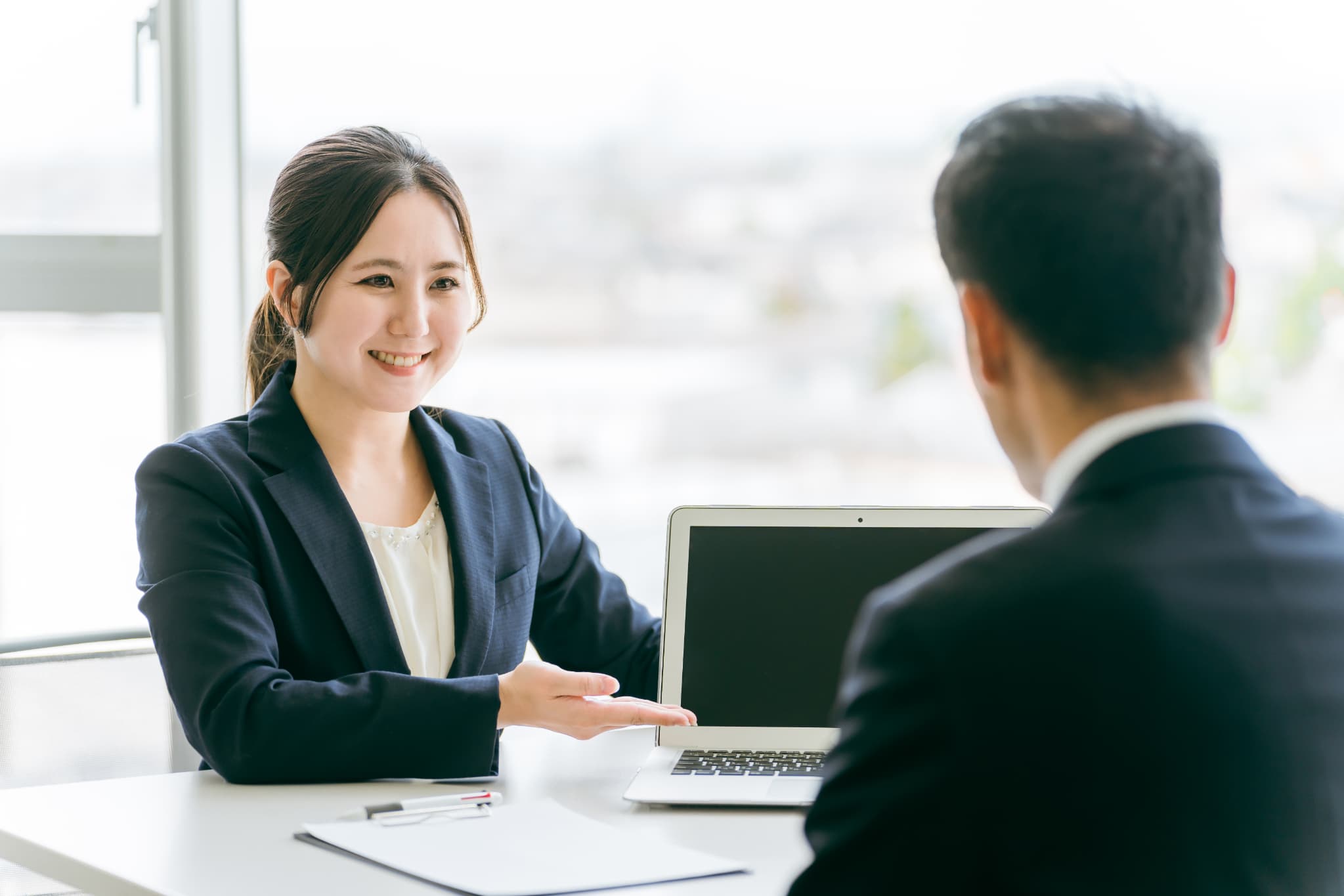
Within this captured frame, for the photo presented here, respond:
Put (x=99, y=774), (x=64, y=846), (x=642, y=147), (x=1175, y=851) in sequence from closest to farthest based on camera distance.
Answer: (x=1175, y=851) < (x=64, y=846) < (x=99, y=774) < (x=642, y=147)

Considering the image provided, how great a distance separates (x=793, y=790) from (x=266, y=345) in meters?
0.95

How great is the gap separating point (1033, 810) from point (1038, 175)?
329 mm

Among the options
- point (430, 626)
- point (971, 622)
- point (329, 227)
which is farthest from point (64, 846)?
point (971, 622)

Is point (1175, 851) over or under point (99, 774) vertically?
over

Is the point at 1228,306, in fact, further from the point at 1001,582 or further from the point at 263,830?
the point at 263,830

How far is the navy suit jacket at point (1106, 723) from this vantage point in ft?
2.08

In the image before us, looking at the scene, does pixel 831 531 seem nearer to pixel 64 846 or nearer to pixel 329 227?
pixel 329 227

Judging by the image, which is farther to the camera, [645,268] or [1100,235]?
[645,268]

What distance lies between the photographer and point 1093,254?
73 centimetres

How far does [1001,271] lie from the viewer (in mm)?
747

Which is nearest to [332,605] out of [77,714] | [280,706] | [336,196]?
[280,706]

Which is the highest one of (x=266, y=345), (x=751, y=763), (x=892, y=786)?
(x=266, y=345)

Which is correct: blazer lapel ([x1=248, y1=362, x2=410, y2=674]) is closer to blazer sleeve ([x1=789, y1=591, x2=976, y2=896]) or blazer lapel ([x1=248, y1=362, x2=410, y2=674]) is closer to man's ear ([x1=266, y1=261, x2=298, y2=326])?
man's ear ([x1=266, y1=261, x2=298, y2=326])

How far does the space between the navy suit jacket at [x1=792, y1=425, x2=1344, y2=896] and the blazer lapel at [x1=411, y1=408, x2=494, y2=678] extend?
3.51ft
